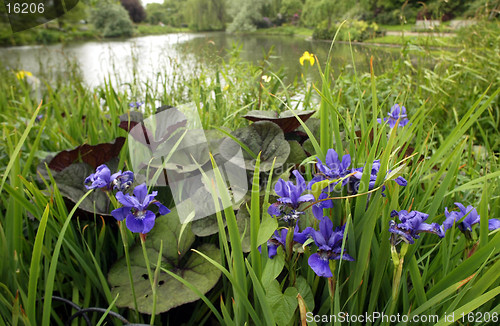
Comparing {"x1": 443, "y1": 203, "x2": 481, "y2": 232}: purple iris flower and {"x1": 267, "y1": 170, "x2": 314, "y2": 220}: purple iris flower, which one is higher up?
{"x1": 267, "y1": 170, "x2": 314, "y2": 220}: purple iris flower

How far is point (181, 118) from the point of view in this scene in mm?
1156

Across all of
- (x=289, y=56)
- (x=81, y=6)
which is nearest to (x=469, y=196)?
(x=289, y=56)

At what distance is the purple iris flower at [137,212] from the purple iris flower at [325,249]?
0.96ft

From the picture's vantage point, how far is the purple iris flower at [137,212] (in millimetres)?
576

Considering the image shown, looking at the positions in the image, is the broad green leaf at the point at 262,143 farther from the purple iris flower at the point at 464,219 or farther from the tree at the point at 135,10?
the tree at the point at 135,10

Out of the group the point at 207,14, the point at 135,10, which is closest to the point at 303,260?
the point at 207,14

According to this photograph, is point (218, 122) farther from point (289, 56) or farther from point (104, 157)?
point (289, 56)

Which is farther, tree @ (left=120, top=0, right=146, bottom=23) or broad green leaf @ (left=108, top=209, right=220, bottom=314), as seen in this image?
tree @ (left=120, top=0, right=146, bottom=23)

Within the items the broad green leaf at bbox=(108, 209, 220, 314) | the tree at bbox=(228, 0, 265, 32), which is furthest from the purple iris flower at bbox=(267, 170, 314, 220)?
the tree at bbox=(228, 0, 265, 32)

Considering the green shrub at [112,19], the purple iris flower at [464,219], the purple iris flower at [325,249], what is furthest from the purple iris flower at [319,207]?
the green shrub at [112,19]

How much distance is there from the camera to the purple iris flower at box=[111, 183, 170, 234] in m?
0.58

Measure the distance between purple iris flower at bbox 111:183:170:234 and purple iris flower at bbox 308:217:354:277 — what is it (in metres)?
0.29

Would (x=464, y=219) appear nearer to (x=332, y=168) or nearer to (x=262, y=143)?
(x=332, y=168)

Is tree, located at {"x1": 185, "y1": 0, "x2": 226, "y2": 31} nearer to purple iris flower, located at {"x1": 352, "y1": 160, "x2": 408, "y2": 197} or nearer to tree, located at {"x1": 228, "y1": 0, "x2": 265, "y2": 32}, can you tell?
tree, located at {"x1": 228, "y1": 0, "x2": 265, "y2": 32}
